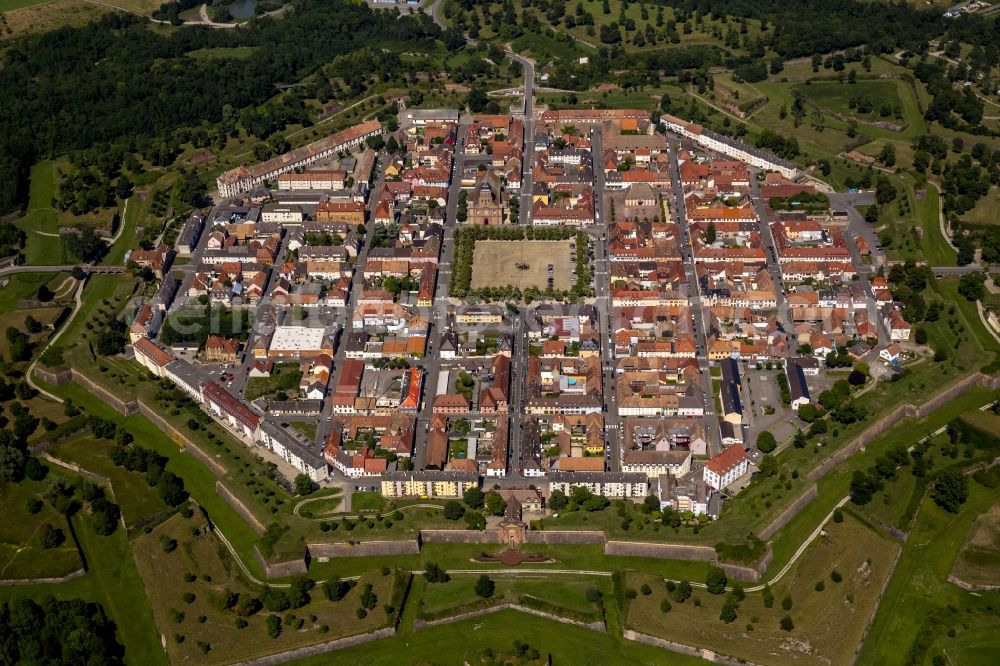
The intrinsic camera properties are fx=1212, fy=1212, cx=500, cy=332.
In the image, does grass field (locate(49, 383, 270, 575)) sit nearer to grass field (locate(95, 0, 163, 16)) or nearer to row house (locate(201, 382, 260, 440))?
row house (locate(201, 382, 260, 440))

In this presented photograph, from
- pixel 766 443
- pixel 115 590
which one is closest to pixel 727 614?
pixel 766 443

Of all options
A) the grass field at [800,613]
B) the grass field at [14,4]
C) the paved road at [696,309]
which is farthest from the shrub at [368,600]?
the grass field at [14,4]

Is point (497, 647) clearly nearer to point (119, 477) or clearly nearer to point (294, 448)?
point (294, 448)

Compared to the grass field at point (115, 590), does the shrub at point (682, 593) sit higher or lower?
higher

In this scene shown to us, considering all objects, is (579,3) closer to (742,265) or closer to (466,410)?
(742,265)

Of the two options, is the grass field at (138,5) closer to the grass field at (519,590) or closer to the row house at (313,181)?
the row house at (313,181)

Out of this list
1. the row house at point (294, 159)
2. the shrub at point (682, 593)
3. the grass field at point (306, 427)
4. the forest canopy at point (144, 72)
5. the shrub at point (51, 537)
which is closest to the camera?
the shrub at point (682, 593)
